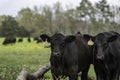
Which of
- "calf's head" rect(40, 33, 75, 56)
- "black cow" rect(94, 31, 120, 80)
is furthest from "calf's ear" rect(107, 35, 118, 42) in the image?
"calf's head" rect(40, 33, 75, 56)

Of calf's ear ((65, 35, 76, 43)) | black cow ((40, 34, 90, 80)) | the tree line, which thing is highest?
calf's ear ((65, 35, 76, 43))

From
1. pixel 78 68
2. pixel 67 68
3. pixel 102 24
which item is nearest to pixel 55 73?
pixel 67 68

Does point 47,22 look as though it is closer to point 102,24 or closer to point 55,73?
point 102,24

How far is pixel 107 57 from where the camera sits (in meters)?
12.2

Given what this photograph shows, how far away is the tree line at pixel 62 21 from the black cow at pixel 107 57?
84607 millimetres

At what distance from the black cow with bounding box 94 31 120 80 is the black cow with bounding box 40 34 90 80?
0.73m

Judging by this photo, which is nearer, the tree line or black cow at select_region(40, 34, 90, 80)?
black cow at select_region(40, 34, 90, 80)

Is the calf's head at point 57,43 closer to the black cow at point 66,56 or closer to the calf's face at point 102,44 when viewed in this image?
the black cow at point 66,56

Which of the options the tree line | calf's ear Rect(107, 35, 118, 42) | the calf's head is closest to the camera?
the calf's head

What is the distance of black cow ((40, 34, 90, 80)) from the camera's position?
1189 cm

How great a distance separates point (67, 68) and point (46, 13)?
120866mm

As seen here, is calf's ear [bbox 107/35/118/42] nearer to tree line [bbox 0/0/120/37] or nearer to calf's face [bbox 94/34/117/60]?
calf's face [bbox 94/34/117/60]

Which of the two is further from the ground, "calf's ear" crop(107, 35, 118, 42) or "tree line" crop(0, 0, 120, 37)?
"calf's ear" crop(107, 35, 118, 42)

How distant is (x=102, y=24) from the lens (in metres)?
105
